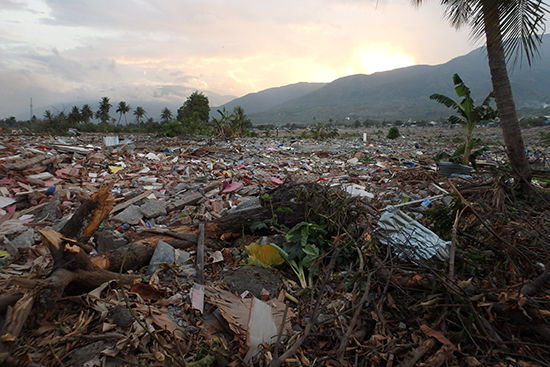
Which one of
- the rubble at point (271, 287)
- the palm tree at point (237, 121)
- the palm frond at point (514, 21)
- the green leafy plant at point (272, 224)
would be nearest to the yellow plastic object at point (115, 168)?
the rubble at point (271, 287)

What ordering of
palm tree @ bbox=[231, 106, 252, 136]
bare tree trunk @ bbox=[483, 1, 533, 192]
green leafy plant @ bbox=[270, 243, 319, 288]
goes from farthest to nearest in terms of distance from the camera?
palm tree @ bbox=[231, 106, 252, 136] → bare tree trunk @ bbox=[483, 1, 533, 192] → green leafy plant @ bbox=[270, 243, 319, 288]

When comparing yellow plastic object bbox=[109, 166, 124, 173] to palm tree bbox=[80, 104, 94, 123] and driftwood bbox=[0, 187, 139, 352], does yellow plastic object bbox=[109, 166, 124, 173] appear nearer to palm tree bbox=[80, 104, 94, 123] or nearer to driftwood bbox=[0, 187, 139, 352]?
driftwood bbox=[0, 187, 139, 352]

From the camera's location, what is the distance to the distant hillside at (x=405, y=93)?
3025 inches

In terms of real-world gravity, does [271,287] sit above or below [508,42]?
below

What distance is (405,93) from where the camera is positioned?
11225 cm

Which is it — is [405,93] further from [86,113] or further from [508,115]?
[508,115]

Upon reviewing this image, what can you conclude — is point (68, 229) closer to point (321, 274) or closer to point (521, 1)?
point (321, 274)

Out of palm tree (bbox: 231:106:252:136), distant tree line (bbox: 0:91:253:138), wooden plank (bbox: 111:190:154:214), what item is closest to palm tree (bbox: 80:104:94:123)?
distant tree line (bbox: 0:91:253:138)

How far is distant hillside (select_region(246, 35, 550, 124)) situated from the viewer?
252ft

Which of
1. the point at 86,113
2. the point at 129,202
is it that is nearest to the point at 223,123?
the point at 129,202

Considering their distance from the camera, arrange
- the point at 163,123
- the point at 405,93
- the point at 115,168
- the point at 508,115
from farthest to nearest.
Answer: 1. the point at 405,93
2. the point at 163,123
3. the point at 115,168
4. the point at 508,115

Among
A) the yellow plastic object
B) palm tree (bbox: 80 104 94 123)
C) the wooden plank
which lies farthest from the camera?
palm tree (bbox: 80 104 94 123)

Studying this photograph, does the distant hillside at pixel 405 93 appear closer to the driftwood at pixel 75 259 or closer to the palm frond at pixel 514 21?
the palm frond at pixel 514 21

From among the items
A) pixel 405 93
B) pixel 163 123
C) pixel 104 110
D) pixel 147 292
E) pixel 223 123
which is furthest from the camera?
pixel 405 93
